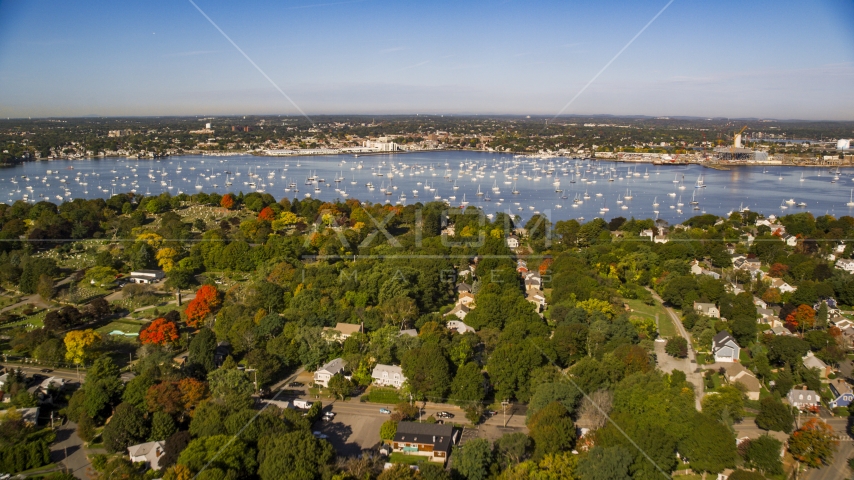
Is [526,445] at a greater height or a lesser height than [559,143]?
lesser

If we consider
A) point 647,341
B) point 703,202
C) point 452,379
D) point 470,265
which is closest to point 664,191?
point 703,202

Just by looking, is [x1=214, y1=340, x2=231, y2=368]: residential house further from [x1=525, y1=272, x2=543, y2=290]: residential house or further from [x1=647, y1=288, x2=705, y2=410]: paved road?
[x1=647, y1=288, x2=705, y2=410]: paved road

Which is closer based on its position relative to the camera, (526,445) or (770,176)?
(526,445)

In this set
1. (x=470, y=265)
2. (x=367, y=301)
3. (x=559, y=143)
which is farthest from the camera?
(x=559, y=143)

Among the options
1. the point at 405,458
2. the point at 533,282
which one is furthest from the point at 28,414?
the point at 533,282

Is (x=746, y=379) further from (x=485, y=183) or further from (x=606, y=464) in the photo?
(x=485, y=183)

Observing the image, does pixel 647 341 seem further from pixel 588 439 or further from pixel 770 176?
pixel 770 176

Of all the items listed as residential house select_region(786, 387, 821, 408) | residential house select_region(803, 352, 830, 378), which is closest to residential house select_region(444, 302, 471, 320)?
residential house select_region(786, 387, 821, 408)
